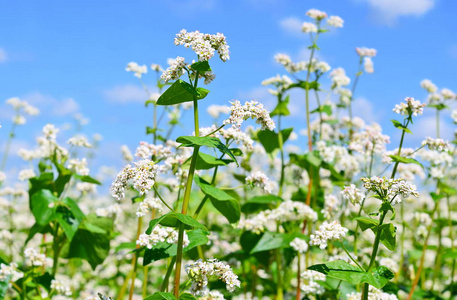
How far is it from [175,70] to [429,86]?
4.56 meters

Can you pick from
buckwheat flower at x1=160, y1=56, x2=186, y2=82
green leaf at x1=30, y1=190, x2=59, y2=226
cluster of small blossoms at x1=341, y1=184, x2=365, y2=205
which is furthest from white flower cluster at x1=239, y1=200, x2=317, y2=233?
buckwheat flower at x1=160, y1=56, x2=186, y2=82

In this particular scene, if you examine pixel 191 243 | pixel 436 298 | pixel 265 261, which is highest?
pixel 191 243

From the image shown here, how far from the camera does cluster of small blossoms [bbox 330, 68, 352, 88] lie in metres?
5.93

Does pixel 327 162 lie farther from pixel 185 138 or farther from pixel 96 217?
pixel 185 138

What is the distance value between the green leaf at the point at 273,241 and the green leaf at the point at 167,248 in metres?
1.46

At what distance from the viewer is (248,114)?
247 centimetres

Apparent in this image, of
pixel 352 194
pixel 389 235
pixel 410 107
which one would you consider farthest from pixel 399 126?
pixel 389 235

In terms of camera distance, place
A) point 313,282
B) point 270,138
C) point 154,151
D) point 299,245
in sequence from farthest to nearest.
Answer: point 270,138
point 299,245
point 313,282
point 154,151

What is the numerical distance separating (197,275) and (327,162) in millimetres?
2953

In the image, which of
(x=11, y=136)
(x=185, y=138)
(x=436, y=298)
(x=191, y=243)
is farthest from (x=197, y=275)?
(x=11, y=136)

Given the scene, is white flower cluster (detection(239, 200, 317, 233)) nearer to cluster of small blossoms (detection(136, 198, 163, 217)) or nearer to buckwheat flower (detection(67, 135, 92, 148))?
cluster of small blossoms (detection(136, 198, 163, 217))

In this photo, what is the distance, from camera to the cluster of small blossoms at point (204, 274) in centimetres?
248

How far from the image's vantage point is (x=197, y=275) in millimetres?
2506

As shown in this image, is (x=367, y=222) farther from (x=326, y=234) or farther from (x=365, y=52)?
(x=365, y=52)
